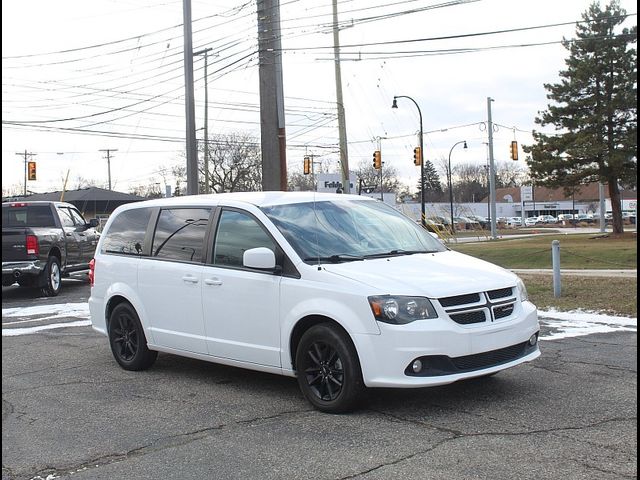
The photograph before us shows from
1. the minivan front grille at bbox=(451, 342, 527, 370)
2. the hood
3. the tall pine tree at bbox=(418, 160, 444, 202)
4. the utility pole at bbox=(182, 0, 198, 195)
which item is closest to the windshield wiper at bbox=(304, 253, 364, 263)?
the hood

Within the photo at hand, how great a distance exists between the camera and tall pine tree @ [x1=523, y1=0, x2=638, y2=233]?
37062 millimetres

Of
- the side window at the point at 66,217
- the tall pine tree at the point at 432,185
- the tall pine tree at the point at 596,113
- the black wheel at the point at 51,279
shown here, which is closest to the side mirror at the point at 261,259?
the black wheel at the point at 51,279

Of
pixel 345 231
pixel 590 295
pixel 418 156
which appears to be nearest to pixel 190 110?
pixel 590 295

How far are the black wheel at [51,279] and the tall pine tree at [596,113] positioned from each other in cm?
2992

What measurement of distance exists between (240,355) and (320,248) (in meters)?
1.17

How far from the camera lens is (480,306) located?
18.0 ft

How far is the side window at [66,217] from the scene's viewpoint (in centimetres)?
1573

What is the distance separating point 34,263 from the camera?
1412cm

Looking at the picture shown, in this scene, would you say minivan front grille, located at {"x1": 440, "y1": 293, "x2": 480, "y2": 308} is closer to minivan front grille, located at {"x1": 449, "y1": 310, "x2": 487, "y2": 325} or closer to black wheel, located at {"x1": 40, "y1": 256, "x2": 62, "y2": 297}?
minivan front grille, located at {"x1": 449, "y1": 310, "x2": 487, "y2": 325}

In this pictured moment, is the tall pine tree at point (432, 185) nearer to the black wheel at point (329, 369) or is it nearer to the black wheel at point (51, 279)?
the black wheel at point (51, 279)

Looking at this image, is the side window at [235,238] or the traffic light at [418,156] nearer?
the side window at [235,238]

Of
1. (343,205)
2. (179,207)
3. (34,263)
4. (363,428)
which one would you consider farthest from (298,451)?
(34,263)

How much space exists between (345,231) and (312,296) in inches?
37.2

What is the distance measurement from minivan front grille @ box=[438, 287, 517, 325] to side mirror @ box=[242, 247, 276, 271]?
1431 mm
